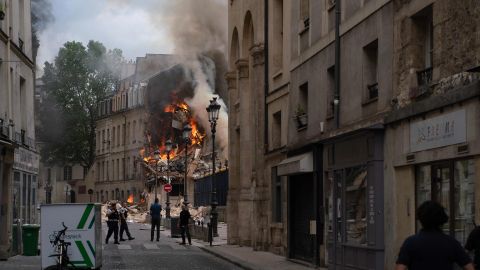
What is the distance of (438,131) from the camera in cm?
1402

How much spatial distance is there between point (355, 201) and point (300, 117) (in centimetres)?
569

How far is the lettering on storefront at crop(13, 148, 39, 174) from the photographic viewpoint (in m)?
25.6

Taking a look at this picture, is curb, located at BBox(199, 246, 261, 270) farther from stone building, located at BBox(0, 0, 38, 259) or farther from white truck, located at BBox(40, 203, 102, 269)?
white truck, located at BBox(40, 203, 102, 269)

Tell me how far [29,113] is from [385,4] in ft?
50.7

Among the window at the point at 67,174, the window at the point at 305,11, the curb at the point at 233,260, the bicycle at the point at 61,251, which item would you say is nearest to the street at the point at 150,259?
the curb at the point at 233,260

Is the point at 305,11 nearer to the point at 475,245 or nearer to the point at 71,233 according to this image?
the point at 71,233

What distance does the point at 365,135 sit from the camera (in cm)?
1734

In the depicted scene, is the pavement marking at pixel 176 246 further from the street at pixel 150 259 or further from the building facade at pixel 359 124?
the building facade at pixel 359 124

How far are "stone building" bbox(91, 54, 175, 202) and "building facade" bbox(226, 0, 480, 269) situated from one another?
5968 centimetres

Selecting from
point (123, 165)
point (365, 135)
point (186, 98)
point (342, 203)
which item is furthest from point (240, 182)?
point (123, 165)

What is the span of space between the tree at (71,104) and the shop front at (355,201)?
7535 centimetres

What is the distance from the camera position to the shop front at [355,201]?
16.8 m

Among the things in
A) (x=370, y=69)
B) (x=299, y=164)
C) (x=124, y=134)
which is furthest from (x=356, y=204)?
(x=124, y=134)

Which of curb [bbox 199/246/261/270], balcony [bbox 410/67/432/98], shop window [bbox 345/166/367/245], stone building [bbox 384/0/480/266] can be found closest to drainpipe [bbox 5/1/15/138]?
curb [bbox 199/246/261/270]
